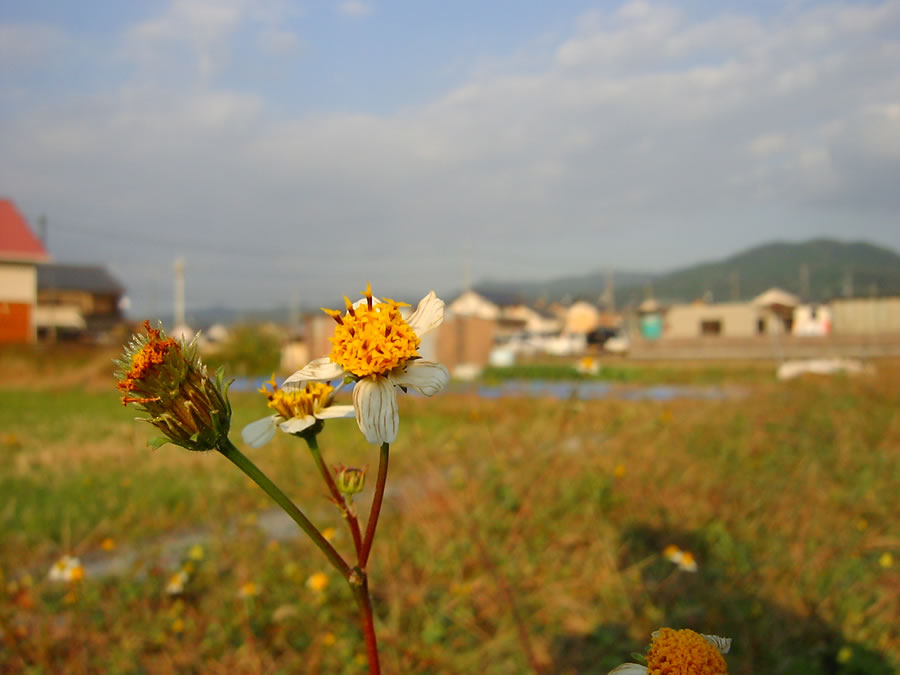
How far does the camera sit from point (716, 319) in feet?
125

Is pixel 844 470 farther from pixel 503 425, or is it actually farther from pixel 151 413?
pixel 151 413

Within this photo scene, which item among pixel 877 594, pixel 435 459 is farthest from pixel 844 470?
pixel 435 459

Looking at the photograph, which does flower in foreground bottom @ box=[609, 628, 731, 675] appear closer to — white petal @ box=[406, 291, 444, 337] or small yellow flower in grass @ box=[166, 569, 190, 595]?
white petal @ box=[406, 291, 444, 337]

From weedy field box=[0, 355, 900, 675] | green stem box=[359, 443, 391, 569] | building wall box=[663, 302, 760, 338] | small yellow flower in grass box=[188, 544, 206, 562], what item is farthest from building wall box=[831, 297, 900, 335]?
green stem box=[359, 443, 391, 569]

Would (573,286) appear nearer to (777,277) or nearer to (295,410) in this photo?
(777,277)

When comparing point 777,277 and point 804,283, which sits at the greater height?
point 777,277

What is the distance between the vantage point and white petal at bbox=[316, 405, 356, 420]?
2.04 ft

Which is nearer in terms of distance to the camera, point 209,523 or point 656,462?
point 209,523

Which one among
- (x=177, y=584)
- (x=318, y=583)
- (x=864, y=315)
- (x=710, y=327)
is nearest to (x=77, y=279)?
(x=177, y=584)

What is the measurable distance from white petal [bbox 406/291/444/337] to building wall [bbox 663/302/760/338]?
123 ft

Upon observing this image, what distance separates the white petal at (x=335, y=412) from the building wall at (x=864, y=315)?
3146cm

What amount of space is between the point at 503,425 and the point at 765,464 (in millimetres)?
1639

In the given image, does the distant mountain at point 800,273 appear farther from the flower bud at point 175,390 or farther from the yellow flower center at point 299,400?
the flower bud at point 175,390

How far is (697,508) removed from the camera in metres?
3.13
